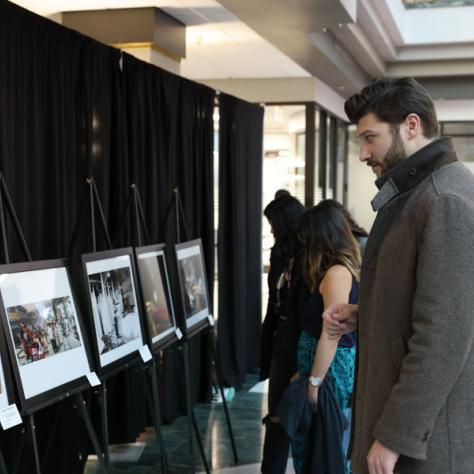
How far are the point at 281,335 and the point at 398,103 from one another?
196cm

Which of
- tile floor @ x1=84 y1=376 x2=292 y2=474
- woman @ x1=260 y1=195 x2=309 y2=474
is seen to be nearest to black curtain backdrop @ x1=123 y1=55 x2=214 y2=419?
tile floor @ x1=84 y1=376 x2=292 y2=474

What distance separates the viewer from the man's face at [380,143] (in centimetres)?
161

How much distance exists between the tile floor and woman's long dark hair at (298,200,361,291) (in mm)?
1533

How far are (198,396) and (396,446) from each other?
3.84m

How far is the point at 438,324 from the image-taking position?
1434 mm

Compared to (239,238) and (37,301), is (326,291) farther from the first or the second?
(239,238)

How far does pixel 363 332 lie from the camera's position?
1.68 metres

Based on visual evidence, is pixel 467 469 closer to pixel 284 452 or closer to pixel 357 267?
pixel 357 267

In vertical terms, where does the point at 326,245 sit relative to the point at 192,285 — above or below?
above

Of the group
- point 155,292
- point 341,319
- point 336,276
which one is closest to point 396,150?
point 341,319

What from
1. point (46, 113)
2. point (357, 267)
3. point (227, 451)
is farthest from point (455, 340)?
point (227, 451)

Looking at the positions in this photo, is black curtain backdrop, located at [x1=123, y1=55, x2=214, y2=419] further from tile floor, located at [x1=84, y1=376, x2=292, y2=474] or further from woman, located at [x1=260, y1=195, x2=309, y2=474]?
woman, located at [x1=260, y1=195, x2=309, y2=474]

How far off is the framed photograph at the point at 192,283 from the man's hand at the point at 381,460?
2176 mm
